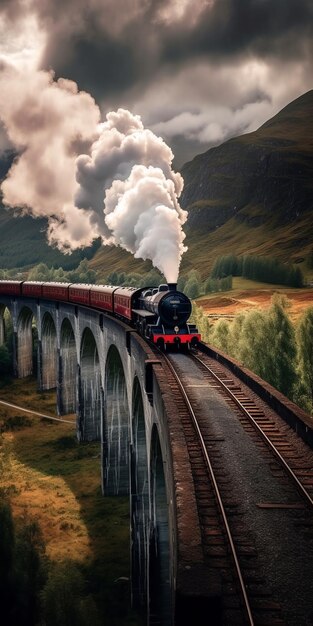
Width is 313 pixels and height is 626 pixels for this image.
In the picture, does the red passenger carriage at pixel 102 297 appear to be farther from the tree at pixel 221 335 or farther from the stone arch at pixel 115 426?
the tree at pixel 221 335

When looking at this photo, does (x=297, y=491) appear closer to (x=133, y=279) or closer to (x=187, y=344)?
(x=187, y=344)

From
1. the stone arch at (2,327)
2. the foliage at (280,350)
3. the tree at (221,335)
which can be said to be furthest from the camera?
the stone arch at (2,327)

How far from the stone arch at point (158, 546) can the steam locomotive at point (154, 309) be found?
25.6 ft

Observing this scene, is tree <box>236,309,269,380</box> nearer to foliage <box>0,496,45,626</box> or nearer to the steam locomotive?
the steam locomotive

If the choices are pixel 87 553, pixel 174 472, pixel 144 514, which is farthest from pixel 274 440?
pixel 87 553

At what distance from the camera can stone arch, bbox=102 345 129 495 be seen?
2980cm

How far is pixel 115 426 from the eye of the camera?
29891mm

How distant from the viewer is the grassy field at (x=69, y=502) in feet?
→ 73.9

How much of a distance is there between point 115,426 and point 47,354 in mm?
26457

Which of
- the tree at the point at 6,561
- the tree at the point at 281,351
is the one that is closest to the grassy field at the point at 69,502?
the tree at the point at 6,561

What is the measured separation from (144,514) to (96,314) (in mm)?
14974

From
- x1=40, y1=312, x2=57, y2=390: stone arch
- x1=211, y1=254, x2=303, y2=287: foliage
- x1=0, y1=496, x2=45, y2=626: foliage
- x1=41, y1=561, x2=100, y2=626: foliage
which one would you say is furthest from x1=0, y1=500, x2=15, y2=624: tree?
x1=211, y1=254, x2=303, y2=287: foliage

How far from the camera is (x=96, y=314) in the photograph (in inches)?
1283

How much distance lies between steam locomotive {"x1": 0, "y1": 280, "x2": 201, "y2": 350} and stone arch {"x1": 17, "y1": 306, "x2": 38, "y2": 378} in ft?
77.2
